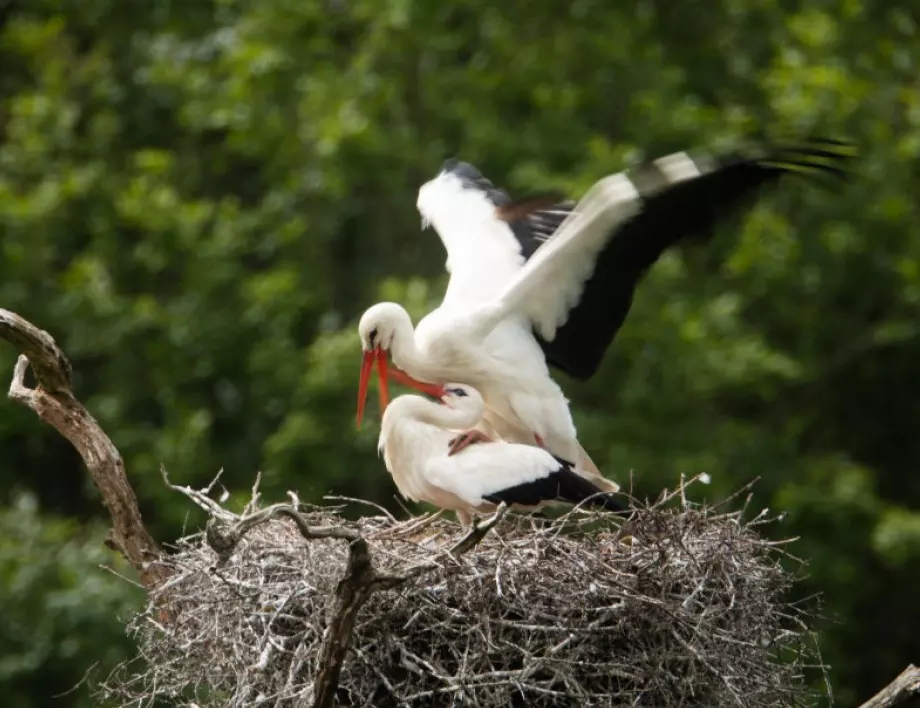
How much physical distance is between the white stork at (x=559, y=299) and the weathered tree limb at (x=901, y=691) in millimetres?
1429

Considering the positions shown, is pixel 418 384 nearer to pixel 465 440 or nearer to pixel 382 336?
pixel 382 336

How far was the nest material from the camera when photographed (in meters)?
6.39

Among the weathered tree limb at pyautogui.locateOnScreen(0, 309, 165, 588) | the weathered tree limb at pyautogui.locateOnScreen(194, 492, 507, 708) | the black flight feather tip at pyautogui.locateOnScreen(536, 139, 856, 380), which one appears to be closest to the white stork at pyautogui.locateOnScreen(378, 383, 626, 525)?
the black flight feather tip at pyautogui.locateOnScreen(536, 139, 856, 380)

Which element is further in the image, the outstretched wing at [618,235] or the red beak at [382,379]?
the red beak at [382,379]

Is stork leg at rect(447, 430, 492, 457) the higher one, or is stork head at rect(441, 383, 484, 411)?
stork head at rect(441, 383, 484, 411)

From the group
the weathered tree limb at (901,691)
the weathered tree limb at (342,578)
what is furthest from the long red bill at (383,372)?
the weathered tree limb at (901,691)

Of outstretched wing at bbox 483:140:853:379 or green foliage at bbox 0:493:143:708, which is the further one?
green foliage at bbox 0:493:143:708

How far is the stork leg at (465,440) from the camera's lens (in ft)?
24.4

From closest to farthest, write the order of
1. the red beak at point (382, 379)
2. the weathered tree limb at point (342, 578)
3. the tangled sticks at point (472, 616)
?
1. the weathered tree limb at point (342, 578)
2. the tangled sticks at point (472, 616)
3. the red beak at point (382, 379)

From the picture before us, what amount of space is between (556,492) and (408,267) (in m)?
7.69

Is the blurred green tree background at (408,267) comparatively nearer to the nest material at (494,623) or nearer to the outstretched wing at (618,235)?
the outstretched wing at (618,235)

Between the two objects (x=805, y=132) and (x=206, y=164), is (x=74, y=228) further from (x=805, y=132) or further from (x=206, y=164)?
(x=805, y=132)

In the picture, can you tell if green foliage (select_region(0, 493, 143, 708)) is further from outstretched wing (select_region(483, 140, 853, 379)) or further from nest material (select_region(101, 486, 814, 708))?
nest material (select_region(101, 486, 814, 708))

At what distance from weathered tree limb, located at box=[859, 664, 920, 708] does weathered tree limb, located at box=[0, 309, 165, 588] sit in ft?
7.89
